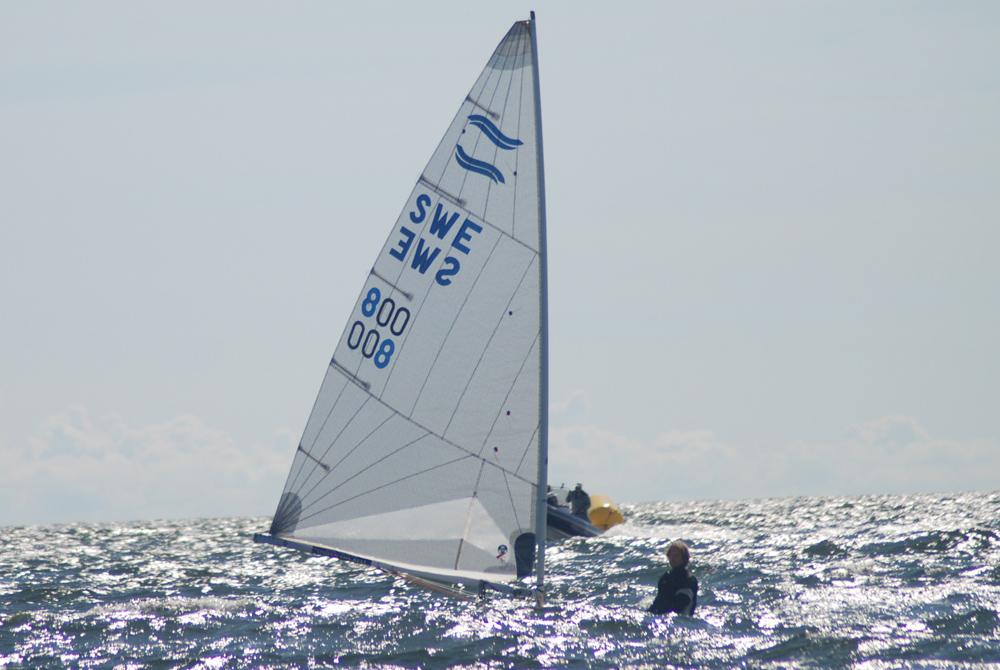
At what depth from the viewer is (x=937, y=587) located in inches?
890

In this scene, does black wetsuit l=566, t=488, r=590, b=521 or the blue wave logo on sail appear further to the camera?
black wetsuit l=566, t=488, r=590, b=521

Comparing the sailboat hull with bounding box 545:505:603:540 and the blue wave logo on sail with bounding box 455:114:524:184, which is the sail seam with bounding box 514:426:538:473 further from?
the sailboat hull with bounding box 545:505:603:540

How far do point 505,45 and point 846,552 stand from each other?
62.8 feet

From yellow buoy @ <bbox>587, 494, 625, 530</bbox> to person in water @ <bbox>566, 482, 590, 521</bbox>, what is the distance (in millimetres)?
108

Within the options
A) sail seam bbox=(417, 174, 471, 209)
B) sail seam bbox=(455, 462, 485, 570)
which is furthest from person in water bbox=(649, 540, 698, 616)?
sail seam bbox=(417, 174, 471, 209)

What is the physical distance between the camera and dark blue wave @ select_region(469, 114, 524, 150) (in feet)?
52.0

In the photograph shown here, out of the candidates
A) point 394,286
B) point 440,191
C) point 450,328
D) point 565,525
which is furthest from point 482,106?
point 565,525

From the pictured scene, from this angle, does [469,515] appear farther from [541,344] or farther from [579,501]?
[579,501]

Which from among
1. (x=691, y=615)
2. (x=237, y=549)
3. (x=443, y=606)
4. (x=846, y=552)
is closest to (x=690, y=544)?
(x=846, y=552)

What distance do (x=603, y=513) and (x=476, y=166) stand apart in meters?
12.9

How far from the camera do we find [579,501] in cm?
2752

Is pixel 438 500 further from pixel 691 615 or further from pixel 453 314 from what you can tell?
pixel 691 615

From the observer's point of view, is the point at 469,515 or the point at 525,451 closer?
the point at 525,451

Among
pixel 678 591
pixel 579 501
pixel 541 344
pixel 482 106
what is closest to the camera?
pixel 541 344
